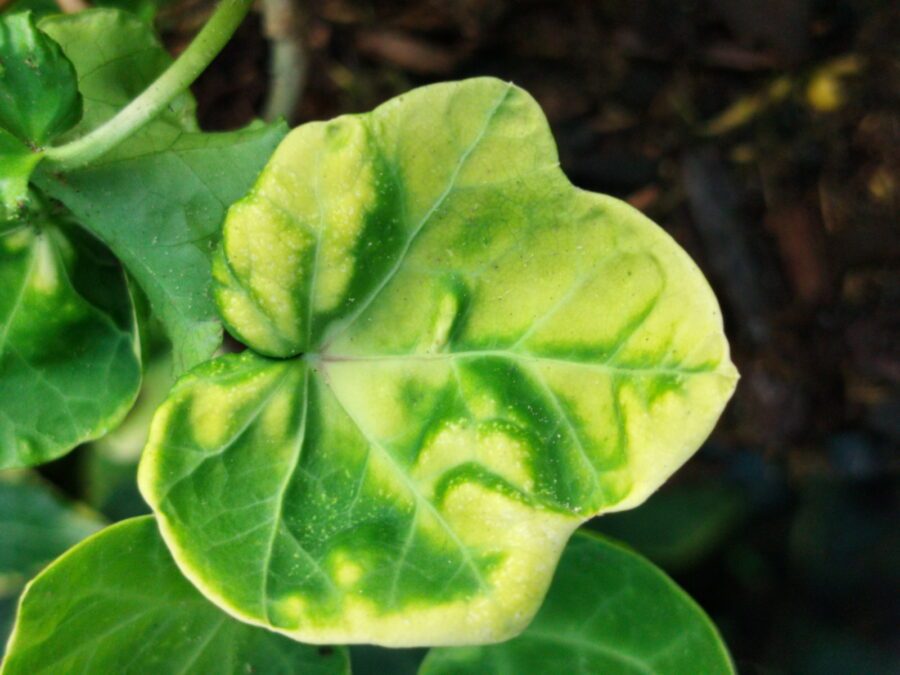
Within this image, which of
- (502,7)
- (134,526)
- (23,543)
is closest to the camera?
(134,526)

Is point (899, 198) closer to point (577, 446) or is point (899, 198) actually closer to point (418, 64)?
point (418, 64)

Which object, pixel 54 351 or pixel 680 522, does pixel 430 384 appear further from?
pixel 680 522

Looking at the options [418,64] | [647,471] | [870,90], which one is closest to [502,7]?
[418,64]

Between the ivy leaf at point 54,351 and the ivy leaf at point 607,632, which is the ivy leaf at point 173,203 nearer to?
the ivy leaf at point 54,351

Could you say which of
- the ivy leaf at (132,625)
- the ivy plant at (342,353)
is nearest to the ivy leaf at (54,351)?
the ivy plant at (342,353)

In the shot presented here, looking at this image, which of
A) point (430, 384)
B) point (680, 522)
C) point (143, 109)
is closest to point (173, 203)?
point (143, 109)

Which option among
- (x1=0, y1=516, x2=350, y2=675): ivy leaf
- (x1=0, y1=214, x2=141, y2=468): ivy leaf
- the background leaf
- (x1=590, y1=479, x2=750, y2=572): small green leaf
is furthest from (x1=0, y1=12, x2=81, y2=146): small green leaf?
(x1=590, y1=479, x2=750, y2=572): small green leaf

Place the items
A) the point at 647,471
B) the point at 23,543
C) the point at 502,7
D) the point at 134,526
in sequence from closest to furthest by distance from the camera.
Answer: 1. the point at 647,471
2. the point at 134,526
3. the point at 23,543
4. the point at 502,7
